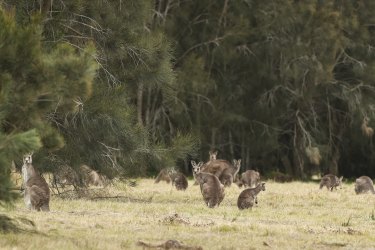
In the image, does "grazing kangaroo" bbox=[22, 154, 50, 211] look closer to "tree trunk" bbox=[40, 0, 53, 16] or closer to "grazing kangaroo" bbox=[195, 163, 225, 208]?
"tree trunk" bbox=[40, 0, 53, 16]

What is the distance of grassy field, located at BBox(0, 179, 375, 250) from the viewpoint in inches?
481

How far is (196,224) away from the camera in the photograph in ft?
47.5

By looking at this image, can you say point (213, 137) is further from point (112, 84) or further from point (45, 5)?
point (45, 5)

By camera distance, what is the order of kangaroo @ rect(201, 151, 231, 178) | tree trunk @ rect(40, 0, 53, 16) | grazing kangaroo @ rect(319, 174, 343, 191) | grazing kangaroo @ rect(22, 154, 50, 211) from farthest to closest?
1. grazing kangaroo @ rect(319, 174, 343, 191)
2. kangaroo @ rect(201, 151, 231, 178)
3. tree trunk @ rect(40, 0, 53, 16)
4. grazing kangaroo @ rect(22, 154, 50, 211)

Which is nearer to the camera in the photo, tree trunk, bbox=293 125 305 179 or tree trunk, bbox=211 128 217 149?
tree trunk, bbox=211 128 217 149

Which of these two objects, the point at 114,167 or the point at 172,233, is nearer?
the point at 172,233

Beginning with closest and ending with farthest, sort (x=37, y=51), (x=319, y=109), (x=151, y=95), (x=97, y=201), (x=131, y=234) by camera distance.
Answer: (x=37, y=51), (x=131, y=234), (x=97, y=201), (x=151, y=95), (x=319, y=109)

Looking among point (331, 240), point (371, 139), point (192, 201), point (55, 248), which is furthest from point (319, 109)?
point (55, 248)

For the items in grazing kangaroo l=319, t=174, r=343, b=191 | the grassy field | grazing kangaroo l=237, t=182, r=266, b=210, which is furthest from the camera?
grazing kangaroo l=319, t=174, r=343, b=191

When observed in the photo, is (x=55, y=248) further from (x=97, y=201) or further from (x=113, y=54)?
(x=113, y=54)

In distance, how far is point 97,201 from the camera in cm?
1944

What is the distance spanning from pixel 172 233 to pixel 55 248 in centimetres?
270

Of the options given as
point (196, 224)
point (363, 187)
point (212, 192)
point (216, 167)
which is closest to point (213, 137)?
point (216, 167)

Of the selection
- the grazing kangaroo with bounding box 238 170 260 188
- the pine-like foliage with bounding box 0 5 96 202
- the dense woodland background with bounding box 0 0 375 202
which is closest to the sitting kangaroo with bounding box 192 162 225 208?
the grazing kangaroo with bounding box 238 170 260 188
